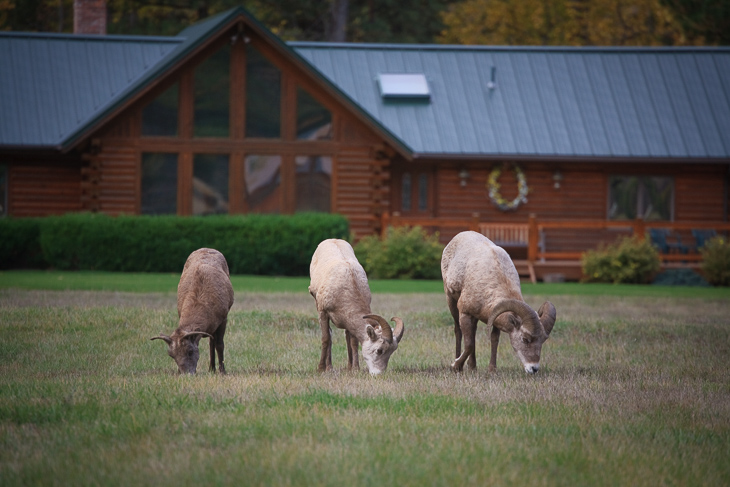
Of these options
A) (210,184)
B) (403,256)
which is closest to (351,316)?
(403,256)

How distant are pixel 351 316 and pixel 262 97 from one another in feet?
56.7

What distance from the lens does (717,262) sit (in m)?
24.9

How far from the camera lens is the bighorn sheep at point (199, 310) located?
35.6ft

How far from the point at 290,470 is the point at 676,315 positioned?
12792 millimetres

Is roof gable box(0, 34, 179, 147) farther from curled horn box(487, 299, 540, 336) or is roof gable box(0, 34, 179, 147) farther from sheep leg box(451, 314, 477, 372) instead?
curled horn box(487, 299, 540, 336)

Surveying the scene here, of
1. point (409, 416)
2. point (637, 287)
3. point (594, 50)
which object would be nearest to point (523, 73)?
point (594, 50)

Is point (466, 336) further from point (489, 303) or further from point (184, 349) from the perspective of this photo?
point (184, 349)

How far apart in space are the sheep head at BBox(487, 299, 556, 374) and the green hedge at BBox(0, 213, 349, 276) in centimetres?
1451

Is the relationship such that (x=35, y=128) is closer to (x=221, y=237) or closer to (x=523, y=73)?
(x=221, y=237)

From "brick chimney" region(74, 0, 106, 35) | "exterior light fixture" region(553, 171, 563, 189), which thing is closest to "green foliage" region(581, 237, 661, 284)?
"exterior light fixture" region(553, 171, 563, 189)

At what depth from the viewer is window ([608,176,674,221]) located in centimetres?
3016

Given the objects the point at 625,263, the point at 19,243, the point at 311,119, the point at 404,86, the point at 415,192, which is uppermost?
the point at 404,86

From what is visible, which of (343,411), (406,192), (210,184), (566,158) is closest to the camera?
(343,411)

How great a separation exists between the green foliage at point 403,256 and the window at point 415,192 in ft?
13.7
